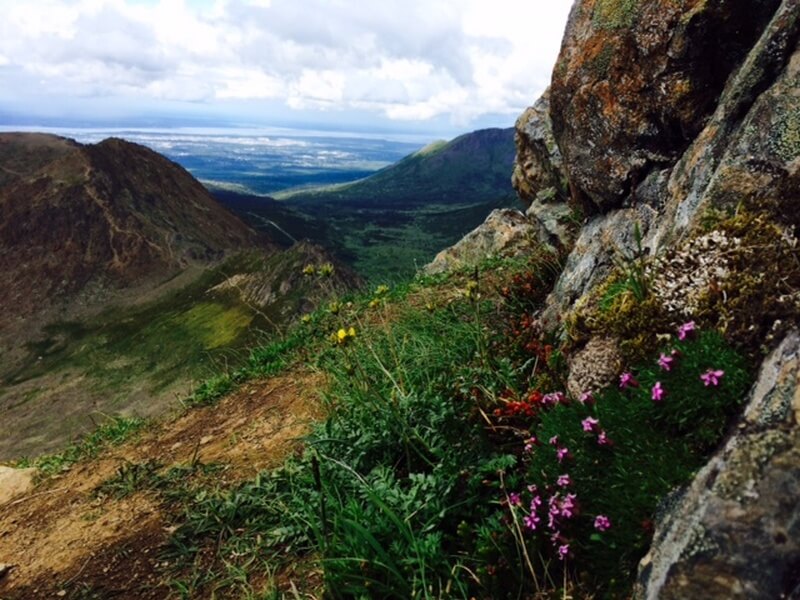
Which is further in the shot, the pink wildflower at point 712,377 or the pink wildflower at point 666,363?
the pink wildflower at point 666,363

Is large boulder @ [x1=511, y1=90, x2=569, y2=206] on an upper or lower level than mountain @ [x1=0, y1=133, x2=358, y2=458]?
upper

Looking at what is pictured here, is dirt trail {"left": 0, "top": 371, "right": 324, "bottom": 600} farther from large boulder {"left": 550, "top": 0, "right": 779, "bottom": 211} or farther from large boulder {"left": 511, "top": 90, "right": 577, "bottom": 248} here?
large boulder {"left": 511, "top": 90, "right": 577, "bottom": 248}

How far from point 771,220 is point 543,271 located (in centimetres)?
408

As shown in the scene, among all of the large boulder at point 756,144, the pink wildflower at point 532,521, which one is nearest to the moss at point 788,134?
the large boulder at point 756,144

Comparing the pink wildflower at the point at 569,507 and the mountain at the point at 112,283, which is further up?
the pink wildflower at the point at 569,507

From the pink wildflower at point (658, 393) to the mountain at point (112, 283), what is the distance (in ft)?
146

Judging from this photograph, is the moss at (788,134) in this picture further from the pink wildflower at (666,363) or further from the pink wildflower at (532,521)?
the pink wildflower at (532,521)

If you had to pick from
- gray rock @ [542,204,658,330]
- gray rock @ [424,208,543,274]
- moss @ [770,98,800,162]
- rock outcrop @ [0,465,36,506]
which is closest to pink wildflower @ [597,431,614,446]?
moss @ [770,98,800,162]

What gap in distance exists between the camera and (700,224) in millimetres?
4113

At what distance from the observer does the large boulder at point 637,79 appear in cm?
578

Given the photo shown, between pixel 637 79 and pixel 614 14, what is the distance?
2.70ft

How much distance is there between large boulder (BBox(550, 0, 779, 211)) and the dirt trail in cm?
423

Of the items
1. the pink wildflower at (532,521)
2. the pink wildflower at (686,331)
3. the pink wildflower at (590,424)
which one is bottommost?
the pink wildflower at (532,521)

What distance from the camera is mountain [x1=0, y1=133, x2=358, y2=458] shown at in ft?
216
